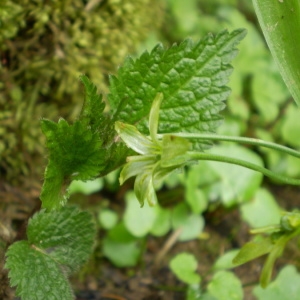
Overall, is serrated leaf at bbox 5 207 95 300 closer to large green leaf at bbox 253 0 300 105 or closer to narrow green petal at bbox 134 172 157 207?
narrow green petal at bbox 134 172 157 207

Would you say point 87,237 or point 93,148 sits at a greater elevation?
point 93,148

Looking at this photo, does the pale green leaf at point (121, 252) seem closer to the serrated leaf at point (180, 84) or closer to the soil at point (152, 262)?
the soil at point (152, 262)

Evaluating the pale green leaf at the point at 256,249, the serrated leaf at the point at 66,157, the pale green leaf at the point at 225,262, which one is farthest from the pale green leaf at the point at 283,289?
the serrated leaf at the point at 66,157

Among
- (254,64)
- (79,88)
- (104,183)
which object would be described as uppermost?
(254,64)

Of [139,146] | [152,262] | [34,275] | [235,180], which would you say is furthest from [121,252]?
[139,146]

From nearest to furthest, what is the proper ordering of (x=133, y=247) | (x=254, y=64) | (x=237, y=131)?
1. (x=133, y=247)
2. (x=237, y=131)
3. (x=254, y=64)

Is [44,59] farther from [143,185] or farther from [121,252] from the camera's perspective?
[143,185]

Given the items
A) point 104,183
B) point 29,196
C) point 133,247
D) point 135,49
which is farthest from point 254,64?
point 29,196

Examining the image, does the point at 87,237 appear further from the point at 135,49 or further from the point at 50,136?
the point at 135,49
